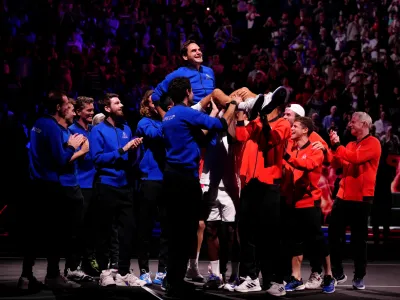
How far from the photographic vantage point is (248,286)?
26.9ft

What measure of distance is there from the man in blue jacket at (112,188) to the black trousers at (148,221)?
23 cm

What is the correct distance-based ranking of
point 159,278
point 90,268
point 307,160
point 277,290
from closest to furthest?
point 277,290 < point 307,160 < point 159,278 < point 90,268

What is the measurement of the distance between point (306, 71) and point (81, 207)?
1088 centimetres

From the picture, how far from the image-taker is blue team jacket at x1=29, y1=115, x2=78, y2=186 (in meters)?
8.16

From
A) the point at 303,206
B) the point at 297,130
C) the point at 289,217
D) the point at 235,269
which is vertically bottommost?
the point at 235,269

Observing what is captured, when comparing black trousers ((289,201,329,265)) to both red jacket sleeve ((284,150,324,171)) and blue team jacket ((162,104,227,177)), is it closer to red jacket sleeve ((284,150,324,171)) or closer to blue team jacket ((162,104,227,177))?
red jacket sleeve ((284,150,324,171))

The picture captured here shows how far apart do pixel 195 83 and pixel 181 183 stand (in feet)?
5.12

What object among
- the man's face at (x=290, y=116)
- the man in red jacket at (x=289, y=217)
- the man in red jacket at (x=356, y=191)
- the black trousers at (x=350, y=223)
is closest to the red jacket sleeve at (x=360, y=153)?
the man in red jacket at (x=356, y=191)

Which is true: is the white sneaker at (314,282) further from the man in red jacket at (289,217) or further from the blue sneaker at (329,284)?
the blue sneaker at (329,284)

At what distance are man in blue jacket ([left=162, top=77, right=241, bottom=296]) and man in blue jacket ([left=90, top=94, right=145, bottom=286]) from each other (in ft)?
3.46

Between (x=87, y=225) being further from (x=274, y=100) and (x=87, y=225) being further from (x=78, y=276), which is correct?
(x=274, y=100)

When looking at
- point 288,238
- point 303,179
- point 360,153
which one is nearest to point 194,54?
point 303,179

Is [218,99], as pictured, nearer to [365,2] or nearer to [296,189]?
[296,189]

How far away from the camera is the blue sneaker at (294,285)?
8562 mm
